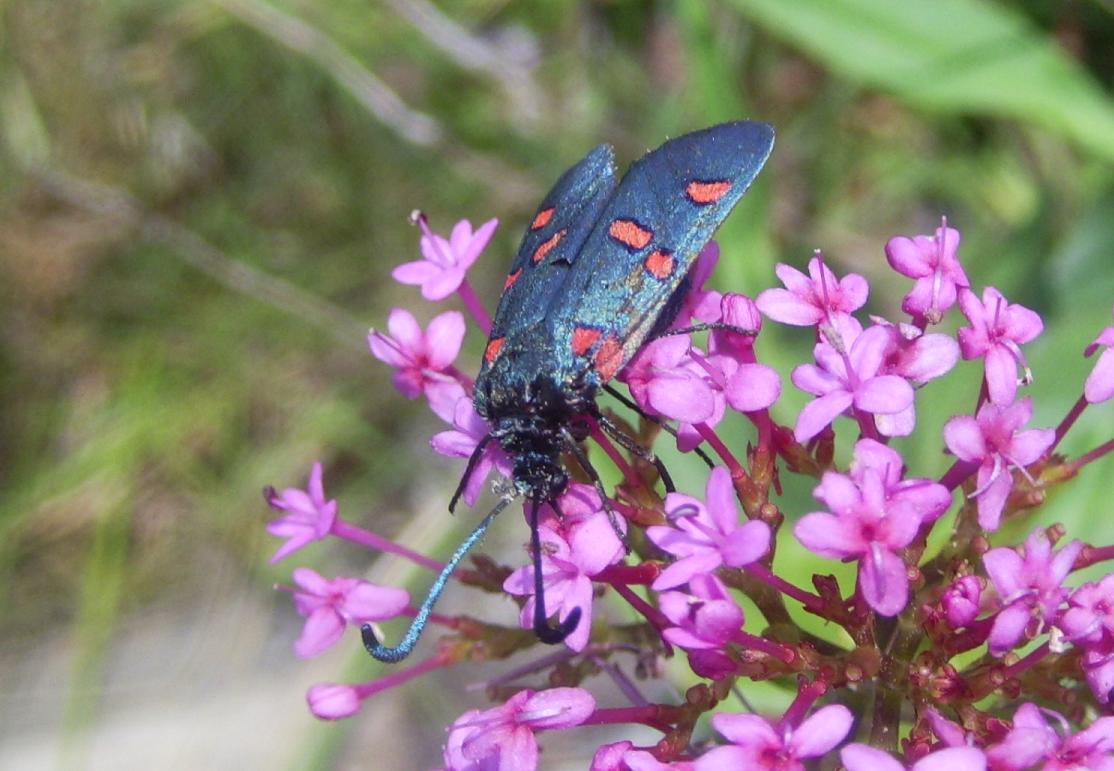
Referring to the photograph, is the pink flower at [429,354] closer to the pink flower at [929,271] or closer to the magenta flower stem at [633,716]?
the magenta flower stem at [633,716]

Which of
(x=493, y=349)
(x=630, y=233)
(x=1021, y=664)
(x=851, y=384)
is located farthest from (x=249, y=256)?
(x=1021, y=664)

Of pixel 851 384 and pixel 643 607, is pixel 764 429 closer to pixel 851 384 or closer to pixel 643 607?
pixel 851 384

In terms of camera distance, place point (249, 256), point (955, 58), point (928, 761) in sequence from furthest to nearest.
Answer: point (249, 256), point (955, 58), point (928, 761)

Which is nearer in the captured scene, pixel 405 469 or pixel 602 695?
pixel 602 695

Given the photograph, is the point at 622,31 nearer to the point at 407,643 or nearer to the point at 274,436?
the point at 274,436

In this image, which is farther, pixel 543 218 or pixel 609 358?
pixel 543 218

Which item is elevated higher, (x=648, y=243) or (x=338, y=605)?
(x=648, y=243)

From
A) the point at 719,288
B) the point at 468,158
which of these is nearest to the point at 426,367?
the point at 719,288
